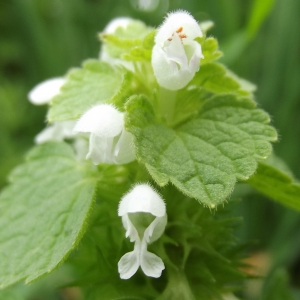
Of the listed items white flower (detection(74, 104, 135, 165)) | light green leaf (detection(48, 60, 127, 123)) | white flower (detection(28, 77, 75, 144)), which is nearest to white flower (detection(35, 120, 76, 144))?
white flower (detection(28, 77, 75, 144))

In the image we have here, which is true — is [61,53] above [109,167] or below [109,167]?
below

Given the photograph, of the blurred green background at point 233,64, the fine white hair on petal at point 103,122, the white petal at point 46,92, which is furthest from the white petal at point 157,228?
the blurred green background at point 233,64

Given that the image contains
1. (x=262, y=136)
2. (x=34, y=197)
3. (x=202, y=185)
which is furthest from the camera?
(x=34, y=197)

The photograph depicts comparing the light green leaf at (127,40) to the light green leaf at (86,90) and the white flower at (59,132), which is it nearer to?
the light green leaf at (86,90)

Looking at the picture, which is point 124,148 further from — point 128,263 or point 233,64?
point 233,64

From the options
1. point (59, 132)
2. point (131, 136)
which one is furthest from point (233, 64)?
point (131, 136)

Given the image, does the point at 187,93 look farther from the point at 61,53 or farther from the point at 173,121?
the point at 61,53

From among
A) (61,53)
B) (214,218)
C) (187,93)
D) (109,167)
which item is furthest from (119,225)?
(61,53)

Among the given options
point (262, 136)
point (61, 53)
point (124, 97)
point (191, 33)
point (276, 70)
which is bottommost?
point (276, 70)

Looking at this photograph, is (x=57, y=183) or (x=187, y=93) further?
(x=57, y=183)
